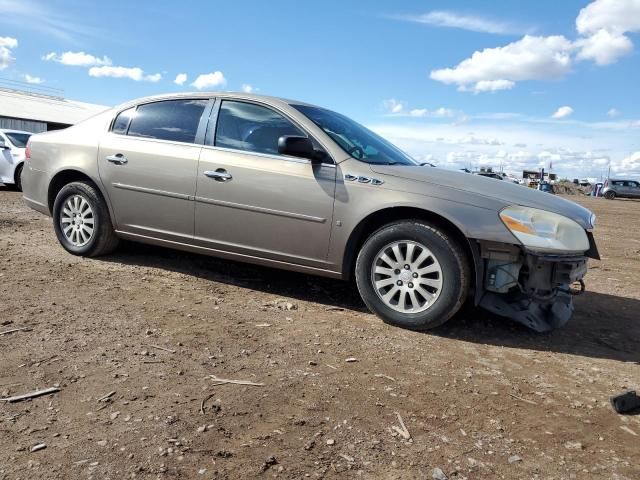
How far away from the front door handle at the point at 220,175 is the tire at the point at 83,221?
4.40ft

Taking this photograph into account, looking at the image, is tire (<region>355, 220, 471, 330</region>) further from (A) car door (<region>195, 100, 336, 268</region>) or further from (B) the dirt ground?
(A) car door (<region>195, 100, 336, 268</region>)

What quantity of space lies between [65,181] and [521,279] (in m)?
4.46

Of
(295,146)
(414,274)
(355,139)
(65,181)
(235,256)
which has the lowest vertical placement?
(235,256)

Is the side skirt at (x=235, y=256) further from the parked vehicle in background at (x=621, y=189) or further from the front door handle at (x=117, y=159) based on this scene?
the parked vehicle in background at (x=621, y=189)

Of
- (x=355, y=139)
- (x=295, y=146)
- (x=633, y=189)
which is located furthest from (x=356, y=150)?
(x=633, y=189)

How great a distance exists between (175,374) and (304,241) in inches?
63.9

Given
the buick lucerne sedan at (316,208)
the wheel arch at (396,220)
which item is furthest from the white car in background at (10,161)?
the wheel arch at (396,220)

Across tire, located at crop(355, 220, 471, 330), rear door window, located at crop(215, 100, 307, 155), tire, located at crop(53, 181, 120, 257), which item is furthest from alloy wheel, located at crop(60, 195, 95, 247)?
tire, located at crop(355, 220, 471, 330)

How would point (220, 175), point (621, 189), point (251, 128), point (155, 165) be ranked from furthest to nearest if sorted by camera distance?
1. point (621, 189)
2. point (155, 165)
3. point (251, 128)
4. point (220, 175)

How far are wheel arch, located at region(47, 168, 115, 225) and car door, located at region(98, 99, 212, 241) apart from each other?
0.33 ft

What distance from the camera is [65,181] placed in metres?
5.53

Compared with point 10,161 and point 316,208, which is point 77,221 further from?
point 10,161

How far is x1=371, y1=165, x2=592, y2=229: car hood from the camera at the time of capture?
3793 millimetres

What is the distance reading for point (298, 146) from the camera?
13.3 ft
